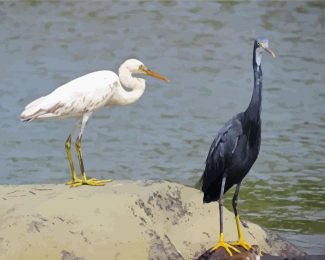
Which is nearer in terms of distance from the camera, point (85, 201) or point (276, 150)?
point (85, 201)

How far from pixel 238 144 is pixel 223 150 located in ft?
0.42

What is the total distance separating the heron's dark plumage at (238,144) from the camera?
29.0 feet

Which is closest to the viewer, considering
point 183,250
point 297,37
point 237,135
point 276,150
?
point 237,135

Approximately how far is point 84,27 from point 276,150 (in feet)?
29.4

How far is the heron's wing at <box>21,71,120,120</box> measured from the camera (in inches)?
396

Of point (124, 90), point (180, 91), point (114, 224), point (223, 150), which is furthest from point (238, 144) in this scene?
point (180, 91)

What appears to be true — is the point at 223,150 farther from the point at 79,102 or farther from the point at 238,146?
the point at 79,102

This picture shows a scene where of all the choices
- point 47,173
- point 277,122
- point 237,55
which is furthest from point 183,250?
point 237,55

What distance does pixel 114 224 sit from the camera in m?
9.20

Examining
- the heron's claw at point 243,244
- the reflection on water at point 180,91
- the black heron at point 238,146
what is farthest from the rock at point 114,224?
the reflection on water at point 180,91

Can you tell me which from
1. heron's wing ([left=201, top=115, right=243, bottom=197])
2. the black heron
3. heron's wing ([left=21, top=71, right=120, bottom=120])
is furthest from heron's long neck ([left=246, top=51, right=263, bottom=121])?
heron's wing ([left=21, top=71, right=120, bottom=120])

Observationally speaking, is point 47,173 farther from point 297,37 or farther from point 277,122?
point 297,37

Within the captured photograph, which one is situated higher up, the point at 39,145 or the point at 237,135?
the point at 237,135

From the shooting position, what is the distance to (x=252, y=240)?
32.1 feet
